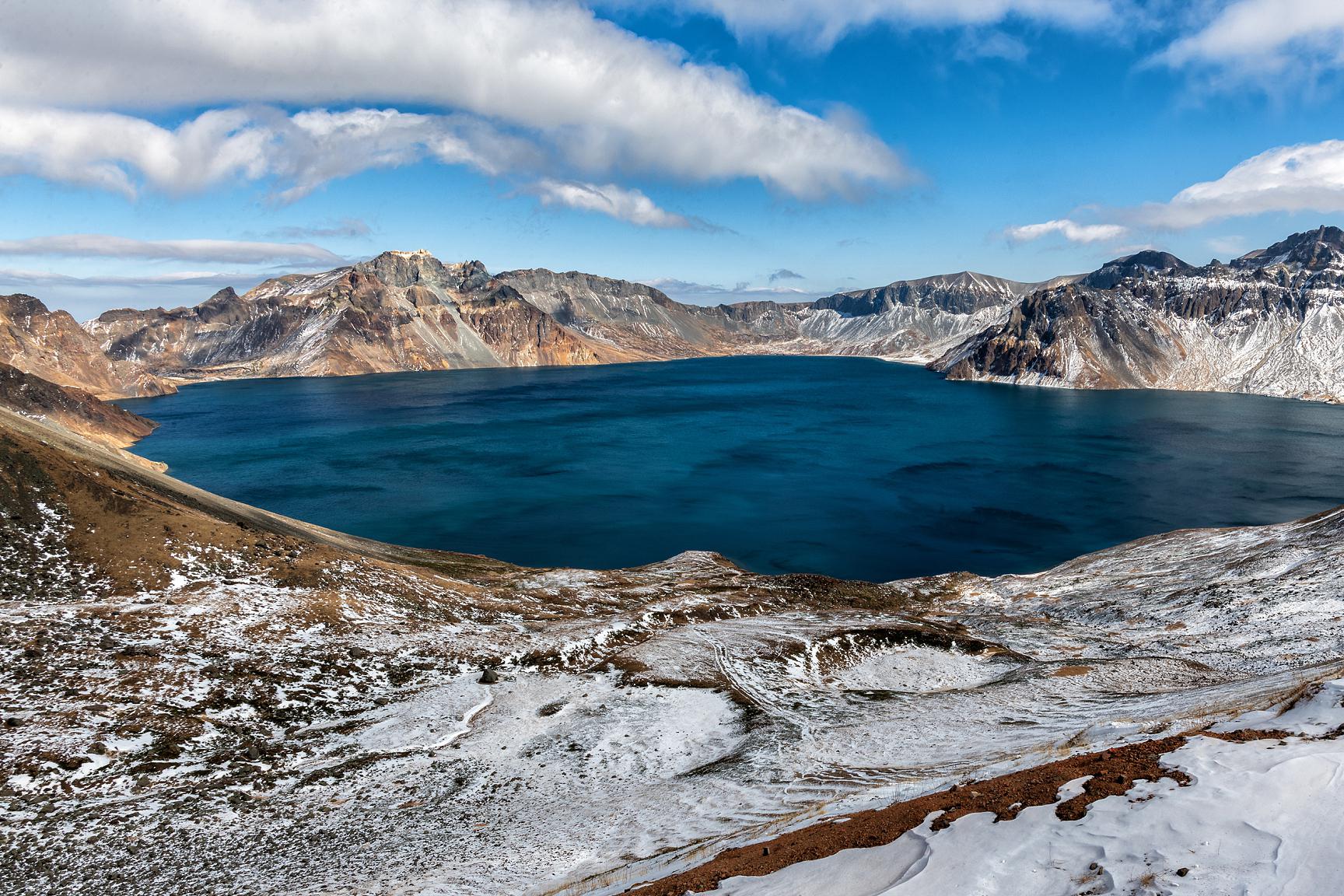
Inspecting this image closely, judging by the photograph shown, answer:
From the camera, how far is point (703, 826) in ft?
65.6

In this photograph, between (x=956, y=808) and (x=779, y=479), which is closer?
(x=956, y=808)

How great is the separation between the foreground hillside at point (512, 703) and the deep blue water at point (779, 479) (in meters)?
24.9

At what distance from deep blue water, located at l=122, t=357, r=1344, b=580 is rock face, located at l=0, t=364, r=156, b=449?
20.0ft

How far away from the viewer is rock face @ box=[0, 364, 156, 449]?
11075 centimetres

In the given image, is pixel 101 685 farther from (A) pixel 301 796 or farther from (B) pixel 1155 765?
(B) pixel 1155 765

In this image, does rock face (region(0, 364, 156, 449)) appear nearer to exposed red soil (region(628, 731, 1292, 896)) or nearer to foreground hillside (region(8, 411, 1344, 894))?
foreground hillside (region(8, 411, 1344, 894))

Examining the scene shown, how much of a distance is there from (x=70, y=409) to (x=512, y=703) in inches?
5448

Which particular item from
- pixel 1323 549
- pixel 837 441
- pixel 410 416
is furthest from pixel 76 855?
pixel 410 416

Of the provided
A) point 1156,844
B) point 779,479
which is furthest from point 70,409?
point 1156,844

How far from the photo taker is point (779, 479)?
10419cm

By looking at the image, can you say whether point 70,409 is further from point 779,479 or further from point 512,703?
point 512,703

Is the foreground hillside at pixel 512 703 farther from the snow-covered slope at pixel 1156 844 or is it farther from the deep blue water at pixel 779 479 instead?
the deep blue water at pixel 779 479

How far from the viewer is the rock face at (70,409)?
363 feet

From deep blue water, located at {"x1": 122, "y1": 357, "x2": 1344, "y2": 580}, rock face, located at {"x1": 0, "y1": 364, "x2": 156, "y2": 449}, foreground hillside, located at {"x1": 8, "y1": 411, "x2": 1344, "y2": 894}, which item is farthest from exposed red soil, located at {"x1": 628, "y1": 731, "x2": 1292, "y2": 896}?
rock face, located at {"x1": 0, "y1": 364, "x2": 156, "y2": 449}
